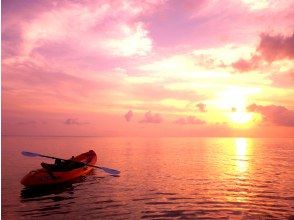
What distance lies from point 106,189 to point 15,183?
11922 mm

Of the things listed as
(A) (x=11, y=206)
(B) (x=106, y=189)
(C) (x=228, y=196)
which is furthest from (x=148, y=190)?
(A) (x=11, y=206)

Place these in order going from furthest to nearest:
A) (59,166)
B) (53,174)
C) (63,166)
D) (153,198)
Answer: (63,166) → (59,166) → (53,174) → (153,198)

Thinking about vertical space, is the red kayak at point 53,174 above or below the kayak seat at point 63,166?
below

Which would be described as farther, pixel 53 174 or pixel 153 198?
pixel 53 174

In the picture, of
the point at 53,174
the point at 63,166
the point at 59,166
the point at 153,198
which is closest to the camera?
the point at 153,198

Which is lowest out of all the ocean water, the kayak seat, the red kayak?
the ocean water

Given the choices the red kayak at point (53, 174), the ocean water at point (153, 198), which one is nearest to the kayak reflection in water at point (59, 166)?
the red kayak at point (53, 174)

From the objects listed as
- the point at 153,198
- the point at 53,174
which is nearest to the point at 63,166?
the point at 53,174

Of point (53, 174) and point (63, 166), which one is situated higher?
point (63, 166)

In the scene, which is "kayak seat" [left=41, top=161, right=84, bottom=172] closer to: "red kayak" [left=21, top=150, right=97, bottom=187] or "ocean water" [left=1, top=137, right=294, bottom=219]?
"red kayak" [left=21, top=150, right=97, bottom=187]

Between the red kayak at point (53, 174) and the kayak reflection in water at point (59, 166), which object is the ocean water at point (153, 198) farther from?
the kayak reflection in water at point (59, 166)

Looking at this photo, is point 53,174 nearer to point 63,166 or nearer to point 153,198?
point 63,166

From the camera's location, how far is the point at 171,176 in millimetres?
43938

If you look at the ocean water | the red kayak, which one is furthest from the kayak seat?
the ocean water
